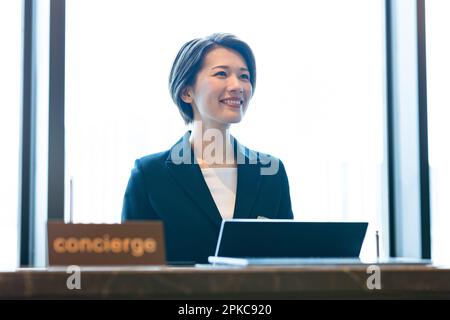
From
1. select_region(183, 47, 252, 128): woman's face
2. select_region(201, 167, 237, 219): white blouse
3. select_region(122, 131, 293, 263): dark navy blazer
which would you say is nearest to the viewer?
select_region(122, 131, 293, 263): dark navy blazer

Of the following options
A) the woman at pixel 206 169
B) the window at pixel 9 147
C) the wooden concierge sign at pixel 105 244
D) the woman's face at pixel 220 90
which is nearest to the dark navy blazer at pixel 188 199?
the woman at pixel 206 169

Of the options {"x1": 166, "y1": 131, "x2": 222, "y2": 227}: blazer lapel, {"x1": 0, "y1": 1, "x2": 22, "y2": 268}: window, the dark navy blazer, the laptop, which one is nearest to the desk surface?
the laptop

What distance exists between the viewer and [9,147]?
124 inches

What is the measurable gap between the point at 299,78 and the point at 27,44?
1272 mm

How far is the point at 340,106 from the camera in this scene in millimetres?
3600

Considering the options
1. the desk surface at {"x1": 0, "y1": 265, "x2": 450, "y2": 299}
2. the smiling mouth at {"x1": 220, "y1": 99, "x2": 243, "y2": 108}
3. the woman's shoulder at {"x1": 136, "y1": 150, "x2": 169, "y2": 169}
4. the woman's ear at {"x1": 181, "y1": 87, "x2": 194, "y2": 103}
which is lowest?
the desk surface at {"x1": 0, "y1": 265, "x2": 450, "y2": 299}

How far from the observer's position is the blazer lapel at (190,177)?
2500mm

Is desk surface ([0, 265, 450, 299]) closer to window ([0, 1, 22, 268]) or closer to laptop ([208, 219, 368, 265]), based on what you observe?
laptop ([208, 219, 368, 265])

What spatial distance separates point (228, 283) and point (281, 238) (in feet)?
1.46

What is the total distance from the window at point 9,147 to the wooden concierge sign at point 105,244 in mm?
1920

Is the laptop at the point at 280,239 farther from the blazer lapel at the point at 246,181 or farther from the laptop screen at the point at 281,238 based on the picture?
the blazer lapel at the point at 246,181

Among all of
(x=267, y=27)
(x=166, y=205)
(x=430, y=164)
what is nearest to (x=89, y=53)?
(x=267, y=27)

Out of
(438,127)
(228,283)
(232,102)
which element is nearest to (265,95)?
(232,102)

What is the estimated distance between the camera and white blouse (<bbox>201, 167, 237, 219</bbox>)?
2.56 m
